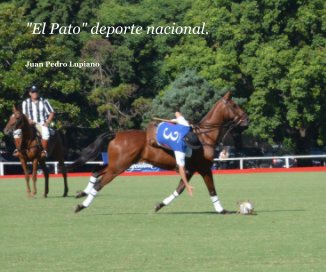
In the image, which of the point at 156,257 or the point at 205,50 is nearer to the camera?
the point at 156,257

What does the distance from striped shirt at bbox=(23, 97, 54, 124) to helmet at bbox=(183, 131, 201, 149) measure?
581cm

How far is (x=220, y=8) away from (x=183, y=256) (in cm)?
4765

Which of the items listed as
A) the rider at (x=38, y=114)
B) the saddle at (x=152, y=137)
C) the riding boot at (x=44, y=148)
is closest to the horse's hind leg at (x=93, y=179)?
the saddle at (x=152, y=137)

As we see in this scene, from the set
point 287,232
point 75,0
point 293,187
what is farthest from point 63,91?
point 287,232

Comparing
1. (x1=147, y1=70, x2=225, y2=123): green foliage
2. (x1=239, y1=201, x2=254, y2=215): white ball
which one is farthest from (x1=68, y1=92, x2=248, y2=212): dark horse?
(x1=147, y1=70, x2=225, y2=123): green foliage

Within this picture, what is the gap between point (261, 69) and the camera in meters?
55.8

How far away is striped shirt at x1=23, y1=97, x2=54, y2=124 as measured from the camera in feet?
74.3

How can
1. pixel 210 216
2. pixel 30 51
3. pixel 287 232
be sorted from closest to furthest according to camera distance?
1. pixel 287 232
2. pixel 210 216
3. pixel 30 51

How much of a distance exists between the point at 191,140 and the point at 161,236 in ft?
12.6

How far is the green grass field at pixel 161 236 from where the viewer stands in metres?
11.0

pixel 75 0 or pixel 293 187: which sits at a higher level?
pixel 75 0

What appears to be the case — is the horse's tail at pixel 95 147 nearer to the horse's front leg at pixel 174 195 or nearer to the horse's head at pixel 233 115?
the horse's front leg at pixel 174 195

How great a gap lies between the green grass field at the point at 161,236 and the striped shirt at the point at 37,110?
6.09ft

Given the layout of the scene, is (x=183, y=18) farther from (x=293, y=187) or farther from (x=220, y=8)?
(x=293, y=187)
